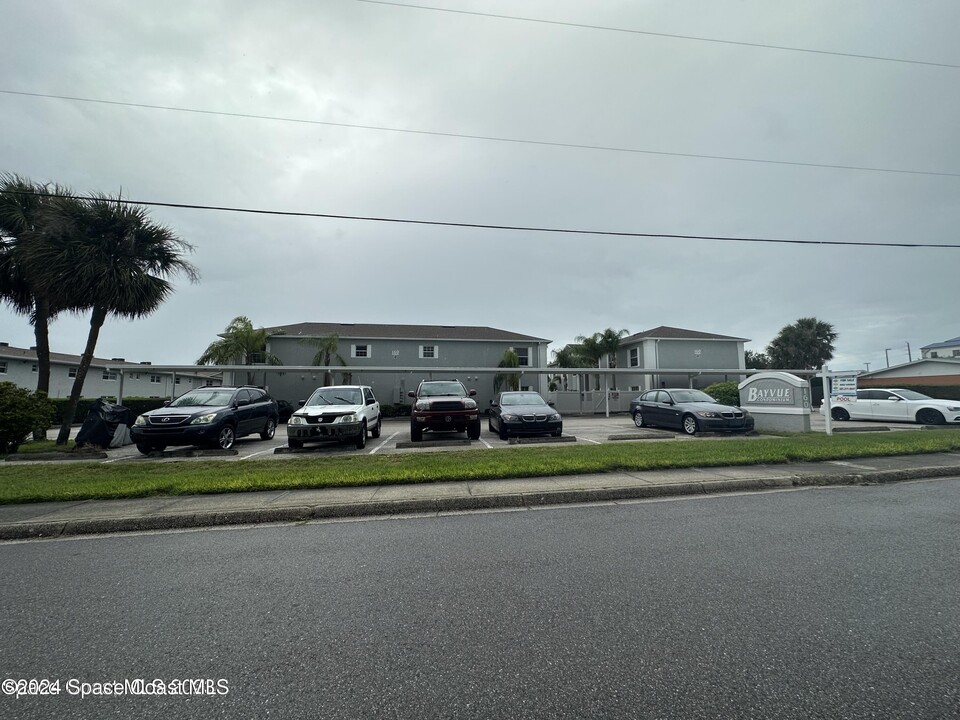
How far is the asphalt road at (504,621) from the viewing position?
2.19 metres

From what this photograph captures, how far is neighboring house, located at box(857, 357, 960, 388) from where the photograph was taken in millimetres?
30219

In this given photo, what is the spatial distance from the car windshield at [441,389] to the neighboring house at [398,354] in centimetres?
1499

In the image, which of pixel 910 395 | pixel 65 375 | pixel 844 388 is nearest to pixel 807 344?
pixel 910 395

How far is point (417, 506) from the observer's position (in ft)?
19.7

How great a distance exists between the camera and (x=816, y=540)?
4461 mm

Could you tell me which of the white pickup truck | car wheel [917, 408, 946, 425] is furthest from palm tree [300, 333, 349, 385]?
car wheel [917, 408, 946, 425]

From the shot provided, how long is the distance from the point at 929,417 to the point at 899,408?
100cm

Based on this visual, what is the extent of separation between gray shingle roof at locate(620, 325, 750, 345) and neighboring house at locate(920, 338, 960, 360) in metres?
32.2

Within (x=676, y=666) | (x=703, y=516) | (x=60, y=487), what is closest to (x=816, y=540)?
(x=703, y=516)

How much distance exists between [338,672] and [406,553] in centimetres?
191

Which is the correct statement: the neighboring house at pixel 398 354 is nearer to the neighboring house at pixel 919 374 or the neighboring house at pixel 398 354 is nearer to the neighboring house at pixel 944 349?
the neighboring house at pixel 919 374

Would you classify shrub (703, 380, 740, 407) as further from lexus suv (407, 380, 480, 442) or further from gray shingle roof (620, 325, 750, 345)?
lexus suv (407, 380, 480, 442)

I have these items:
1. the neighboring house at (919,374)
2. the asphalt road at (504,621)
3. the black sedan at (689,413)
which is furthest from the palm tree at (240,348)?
the neighboring house at (919,374)

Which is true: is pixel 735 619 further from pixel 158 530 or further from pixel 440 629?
pixel 158 530
